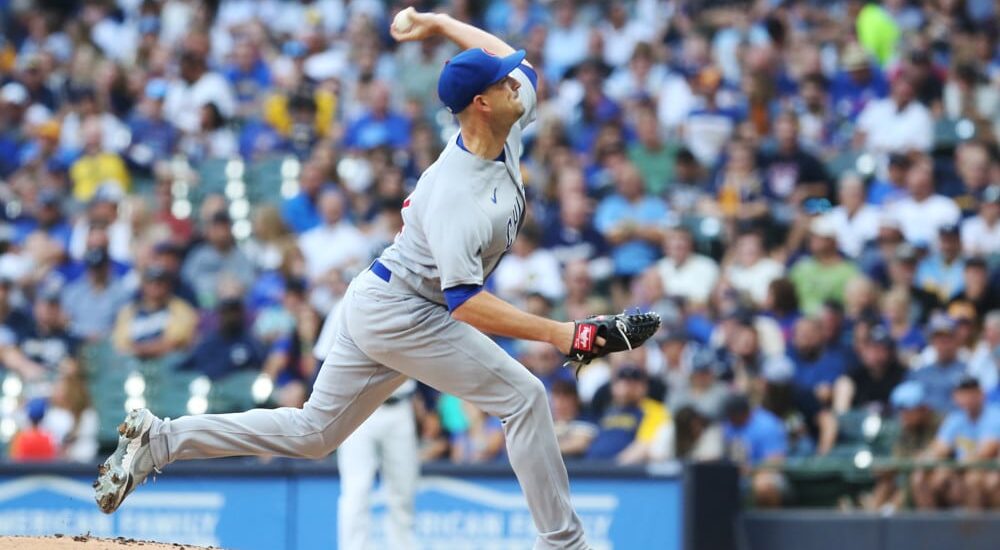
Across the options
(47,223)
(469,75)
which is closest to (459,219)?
(469,75)

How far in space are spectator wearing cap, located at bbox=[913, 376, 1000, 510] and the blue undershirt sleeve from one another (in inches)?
199

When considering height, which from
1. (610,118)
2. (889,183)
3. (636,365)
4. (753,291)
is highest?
(610,118)

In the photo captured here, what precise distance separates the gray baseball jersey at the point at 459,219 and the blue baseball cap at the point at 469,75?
220 millimetres

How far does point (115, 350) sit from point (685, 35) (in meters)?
6.25

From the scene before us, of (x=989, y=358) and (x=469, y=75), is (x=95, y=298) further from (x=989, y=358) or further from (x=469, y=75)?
(x=469, y=75)

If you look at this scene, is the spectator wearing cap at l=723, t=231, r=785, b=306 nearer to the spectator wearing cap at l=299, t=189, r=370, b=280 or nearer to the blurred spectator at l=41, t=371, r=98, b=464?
the spectator wearing cap at l=299, t=189, r=370, b=280

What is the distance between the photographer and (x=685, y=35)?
14695 mm

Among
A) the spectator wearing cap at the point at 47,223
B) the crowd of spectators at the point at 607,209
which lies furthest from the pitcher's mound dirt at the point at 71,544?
the spectator wearing cap at the point at 47,223

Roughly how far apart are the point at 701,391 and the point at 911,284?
196 centimetres

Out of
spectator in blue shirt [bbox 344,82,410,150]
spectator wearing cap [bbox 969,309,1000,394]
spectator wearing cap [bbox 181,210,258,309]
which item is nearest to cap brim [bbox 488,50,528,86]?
spectator wearing cap [bbox 969,309,1000,394]

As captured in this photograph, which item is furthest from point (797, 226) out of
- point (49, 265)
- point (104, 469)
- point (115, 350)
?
point (104, 469)

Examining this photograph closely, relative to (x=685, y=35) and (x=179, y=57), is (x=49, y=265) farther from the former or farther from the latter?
(x=685, y=35)

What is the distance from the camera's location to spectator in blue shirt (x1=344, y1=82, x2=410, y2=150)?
46.0 feet

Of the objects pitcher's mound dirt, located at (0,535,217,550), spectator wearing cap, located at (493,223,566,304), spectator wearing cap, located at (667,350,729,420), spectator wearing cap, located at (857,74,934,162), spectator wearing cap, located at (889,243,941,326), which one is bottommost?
pitcher's mound dirt, located at (0,535,217,550)
